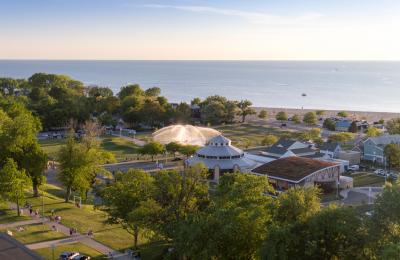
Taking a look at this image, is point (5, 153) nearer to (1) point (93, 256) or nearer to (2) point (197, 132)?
(1) point (93, 256)

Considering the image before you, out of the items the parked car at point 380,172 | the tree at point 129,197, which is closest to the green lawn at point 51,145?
the tree at point 129,197

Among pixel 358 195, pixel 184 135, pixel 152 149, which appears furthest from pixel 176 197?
pixel 184 135

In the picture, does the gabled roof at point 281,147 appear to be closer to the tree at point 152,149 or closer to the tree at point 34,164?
the tree at point 152,149

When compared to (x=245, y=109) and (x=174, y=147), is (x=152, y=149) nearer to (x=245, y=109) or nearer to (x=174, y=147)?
(x=174, y=147)

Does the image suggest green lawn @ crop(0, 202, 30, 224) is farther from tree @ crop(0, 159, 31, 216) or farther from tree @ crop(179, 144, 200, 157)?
tree @ crop(179, 144, 200, 157)

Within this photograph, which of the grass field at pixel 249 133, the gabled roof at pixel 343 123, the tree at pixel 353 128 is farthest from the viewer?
the gabled roof at pixel 343 123
